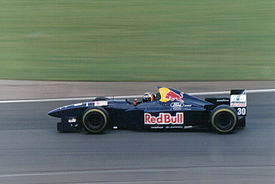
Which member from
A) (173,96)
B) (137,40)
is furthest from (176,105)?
(137,40)

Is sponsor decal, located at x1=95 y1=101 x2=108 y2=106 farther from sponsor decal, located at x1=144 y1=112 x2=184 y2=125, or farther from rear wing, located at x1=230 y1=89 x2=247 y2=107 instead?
rear wing, located at x1=230 y1=89 x2=247 y2=107

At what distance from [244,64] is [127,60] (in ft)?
13.9

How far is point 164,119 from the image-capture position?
7543 millimetres

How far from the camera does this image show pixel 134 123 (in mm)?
7680

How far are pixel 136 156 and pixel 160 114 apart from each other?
1.30 m

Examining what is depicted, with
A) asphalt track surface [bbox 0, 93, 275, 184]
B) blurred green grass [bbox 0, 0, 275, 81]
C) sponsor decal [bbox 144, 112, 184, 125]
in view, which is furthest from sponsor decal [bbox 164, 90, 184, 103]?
blurred green grass [bbox 0, 0, 275, 81]

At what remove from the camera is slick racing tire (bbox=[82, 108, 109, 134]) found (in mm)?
7523

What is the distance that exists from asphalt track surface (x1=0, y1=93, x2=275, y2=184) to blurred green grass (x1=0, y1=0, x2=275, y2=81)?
5.21m

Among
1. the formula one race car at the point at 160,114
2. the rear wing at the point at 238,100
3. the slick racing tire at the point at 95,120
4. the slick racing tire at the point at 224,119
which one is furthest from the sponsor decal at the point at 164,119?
the rear wing at the point at 238,100

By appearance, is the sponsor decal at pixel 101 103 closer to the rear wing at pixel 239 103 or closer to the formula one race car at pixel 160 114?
the formula one race car at pixel 160 114

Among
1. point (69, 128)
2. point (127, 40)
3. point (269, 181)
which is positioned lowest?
point (269, 181)

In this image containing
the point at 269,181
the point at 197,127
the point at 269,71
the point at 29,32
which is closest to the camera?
the point at 269,181

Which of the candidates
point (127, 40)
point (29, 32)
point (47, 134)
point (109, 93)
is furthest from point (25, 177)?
point (29, 32)

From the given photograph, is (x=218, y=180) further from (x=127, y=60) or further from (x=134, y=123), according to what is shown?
(x=127, y=60)
